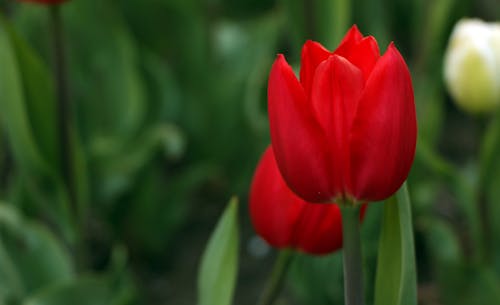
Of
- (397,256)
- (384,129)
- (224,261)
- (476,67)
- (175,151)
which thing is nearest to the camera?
(384,129)

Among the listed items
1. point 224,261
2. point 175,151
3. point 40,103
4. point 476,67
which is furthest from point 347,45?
point 175,151

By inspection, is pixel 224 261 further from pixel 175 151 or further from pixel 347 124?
pixel 175 151

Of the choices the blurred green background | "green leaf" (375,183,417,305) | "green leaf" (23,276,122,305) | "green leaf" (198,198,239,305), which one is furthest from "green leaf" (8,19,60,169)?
"green leaf" (375,183,417,305)

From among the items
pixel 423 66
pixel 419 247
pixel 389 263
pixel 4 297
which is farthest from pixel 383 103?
pixel 423 66

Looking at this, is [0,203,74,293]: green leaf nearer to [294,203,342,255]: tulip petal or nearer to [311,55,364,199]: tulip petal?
[294,203,342,255]: tulip petal

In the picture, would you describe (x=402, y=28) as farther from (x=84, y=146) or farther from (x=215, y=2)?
(x=84, y=146)

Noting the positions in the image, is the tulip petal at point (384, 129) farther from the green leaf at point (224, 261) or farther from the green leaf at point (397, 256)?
the green leaf at point (224, 261)

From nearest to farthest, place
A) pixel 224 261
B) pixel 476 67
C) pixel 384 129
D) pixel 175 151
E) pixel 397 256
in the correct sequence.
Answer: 1. pixel 384 129
2. pixel 397 256
3. pixel 224 261
4. pixel 476 67
5. pixel 175 151

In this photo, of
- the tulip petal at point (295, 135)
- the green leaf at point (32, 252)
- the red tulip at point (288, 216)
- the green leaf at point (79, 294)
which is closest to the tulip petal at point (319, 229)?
the red tulip at point (288, 216)
